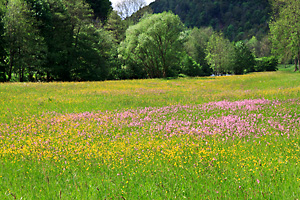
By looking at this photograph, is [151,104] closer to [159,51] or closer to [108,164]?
[108,164]

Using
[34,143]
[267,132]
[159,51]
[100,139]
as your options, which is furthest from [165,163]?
[159,51]

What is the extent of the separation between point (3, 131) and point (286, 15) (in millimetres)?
61604

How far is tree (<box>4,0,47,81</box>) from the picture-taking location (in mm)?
32875

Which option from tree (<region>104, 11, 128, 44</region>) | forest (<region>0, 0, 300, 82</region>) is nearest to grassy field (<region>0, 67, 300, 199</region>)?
forest (<region>0, 0, 300, 82</region>)

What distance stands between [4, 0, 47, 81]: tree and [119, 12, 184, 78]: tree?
20389 mm

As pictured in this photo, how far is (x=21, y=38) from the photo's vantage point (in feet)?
109

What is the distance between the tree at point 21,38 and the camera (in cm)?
3288

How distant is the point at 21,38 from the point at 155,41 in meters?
26.9

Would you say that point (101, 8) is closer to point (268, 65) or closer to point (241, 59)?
point (241, 59)

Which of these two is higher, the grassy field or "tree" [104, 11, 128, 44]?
"tree" [104, 11, 128, 44]

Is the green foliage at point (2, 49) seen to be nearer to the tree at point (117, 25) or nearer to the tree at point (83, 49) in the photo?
the tree at point (83, 49)

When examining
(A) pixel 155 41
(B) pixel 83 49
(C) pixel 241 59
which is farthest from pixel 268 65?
(B) pixel 83 49

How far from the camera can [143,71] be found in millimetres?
58219

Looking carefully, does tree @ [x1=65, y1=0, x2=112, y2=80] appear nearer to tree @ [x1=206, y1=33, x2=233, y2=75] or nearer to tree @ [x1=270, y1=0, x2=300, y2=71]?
tree @ [x1=270, y1=0, x2=300, y2=71]
